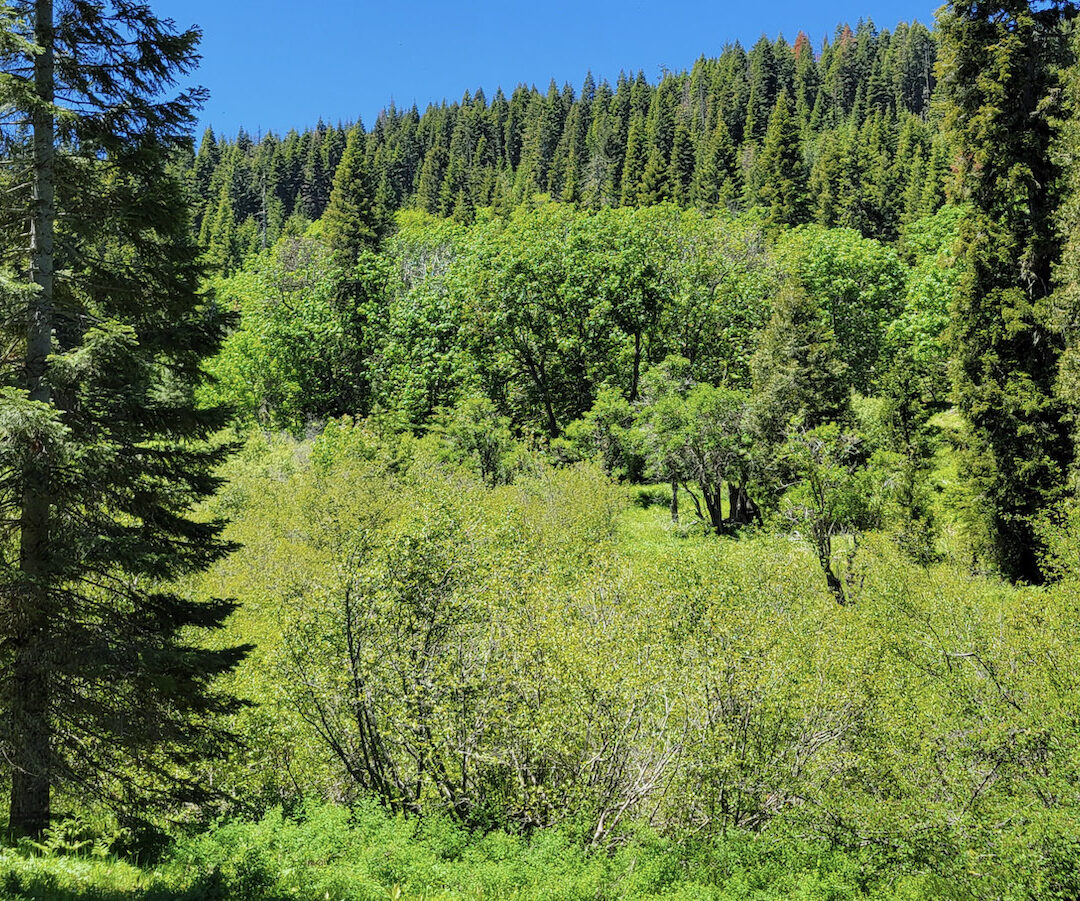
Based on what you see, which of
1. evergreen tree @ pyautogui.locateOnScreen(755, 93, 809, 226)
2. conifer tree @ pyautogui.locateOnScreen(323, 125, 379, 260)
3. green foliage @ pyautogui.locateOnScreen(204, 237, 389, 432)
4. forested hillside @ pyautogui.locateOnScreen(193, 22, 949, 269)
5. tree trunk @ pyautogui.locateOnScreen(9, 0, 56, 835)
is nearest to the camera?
tree trunk @ pyautogui.locateOnScreen(9, 0, 56, 835)

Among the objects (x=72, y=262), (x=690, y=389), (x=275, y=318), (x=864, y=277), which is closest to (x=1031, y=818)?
(x=72, y=262)

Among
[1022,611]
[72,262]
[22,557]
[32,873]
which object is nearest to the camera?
[32,873]

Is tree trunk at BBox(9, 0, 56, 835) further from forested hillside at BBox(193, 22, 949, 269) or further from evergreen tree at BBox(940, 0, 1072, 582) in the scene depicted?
forested hillside at BBox(193, 22, 949, 269)

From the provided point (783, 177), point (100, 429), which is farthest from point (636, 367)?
point (783, 177)

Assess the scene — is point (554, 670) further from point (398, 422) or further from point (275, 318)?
point (275, 318)

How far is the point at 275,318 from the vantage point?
46.0 metres

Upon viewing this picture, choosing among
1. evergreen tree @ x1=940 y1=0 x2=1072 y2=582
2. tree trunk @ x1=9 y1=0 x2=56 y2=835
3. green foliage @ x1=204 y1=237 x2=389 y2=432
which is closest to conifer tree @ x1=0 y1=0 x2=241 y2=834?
tree trunk @ x1=9 y1=0 x2=56 y2=835

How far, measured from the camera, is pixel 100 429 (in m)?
9.12

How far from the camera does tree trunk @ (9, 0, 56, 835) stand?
8.33 meters

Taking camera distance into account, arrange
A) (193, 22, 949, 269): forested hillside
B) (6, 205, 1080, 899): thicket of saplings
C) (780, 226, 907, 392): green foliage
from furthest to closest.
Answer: (193, 22, 949, 269): forested hillside, (780, 226, 907, 392): green foliage, (6, 205, 1080, 899): thicket of saplings

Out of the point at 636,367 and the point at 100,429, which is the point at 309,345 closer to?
the point at 636,367

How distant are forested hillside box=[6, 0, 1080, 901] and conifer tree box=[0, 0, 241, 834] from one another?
0.17 ft

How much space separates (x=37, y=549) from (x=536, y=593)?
8.68 m

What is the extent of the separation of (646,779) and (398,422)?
89.7ft
